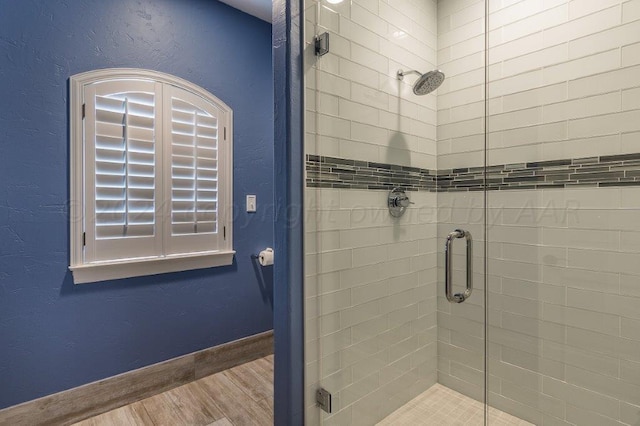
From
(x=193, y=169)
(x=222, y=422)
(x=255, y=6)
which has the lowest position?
(x=222, y=422)

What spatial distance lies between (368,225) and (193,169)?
1285 mm

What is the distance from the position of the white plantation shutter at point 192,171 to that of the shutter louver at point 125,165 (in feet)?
0.38

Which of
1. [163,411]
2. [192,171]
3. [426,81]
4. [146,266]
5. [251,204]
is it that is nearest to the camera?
[426,81]

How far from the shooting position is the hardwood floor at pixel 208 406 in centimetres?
179

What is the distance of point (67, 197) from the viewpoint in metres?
1.74

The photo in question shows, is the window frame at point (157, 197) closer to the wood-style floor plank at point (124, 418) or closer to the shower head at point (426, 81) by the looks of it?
the wood-style floor plank at point (124, 418)

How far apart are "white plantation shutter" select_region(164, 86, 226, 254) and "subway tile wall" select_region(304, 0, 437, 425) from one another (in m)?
1.10

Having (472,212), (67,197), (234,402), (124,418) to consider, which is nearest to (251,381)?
(234,402)

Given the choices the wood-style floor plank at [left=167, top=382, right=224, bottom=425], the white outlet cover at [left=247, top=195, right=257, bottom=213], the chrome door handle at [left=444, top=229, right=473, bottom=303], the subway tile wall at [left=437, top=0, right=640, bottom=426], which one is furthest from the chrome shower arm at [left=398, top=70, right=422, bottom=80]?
the wood-style floor plank at [left=167, top=382, right=224, bottom=425]

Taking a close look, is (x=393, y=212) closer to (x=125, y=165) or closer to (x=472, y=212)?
(x=472, y=212)

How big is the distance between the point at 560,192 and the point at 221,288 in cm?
210

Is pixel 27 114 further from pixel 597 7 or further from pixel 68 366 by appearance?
pixel 597 7

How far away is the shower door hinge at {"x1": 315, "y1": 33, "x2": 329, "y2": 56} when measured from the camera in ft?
4.58

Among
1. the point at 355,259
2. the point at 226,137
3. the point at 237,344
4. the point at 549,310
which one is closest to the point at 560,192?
the point at 549,310
